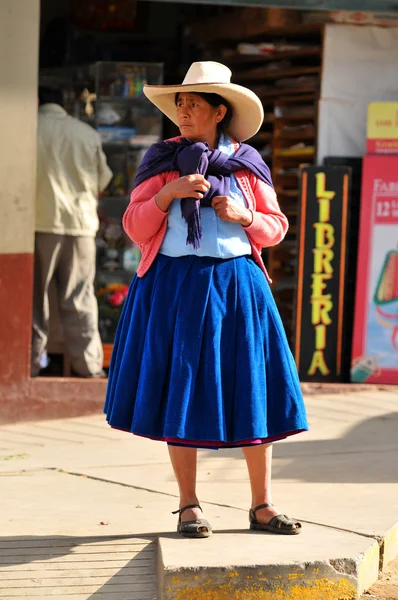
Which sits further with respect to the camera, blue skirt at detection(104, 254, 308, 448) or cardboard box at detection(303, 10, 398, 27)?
cardboard box at detection(303, 10, 398, 27)

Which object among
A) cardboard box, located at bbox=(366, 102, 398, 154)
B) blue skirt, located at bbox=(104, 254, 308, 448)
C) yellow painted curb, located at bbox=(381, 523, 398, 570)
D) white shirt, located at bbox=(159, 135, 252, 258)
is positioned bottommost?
yellow painted curb, located at bbox=(381, 523, 398, 570)

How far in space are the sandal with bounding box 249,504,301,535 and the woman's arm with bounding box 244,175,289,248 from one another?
1039 mm

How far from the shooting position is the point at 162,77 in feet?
27.2

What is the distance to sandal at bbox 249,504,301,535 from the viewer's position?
4.39 meters

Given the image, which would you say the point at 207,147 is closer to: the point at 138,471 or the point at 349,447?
the point at 138,471

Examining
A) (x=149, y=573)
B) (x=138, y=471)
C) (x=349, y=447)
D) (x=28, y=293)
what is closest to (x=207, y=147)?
(x=149, y=573)

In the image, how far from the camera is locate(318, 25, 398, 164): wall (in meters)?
8.09

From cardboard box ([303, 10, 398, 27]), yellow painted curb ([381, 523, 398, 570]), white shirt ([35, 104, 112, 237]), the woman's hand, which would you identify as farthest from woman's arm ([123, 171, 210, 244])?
cardboard box ([303, 10, 398, 27])

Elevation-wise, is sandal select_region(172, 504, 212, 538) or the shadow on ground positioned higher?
sandal select_region(172, 504, 212, 538)

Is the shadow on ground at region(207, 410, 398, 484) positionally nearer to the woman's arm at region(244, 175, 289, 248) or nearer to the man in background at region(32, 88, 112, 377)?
the woman's arm at region(244, 175, 289, 248)

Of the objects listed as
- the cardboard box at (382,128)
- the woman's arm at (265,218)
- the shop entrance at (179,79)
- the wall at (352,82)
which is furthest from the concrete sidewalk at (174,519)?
the wall at (352,82)

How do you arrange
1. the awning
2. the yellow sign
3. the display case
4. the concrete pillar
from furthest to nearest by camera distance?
the display case → the yellow sign → the awning → the concrete pillar

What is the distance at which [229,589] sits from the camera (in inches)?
158

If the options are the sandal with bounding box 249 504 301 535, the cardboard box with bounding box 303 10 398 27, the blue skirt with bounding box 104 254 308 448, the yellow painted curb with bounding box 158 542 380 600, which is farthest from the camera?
the cardboard box with bounding box 303 10 398 27
